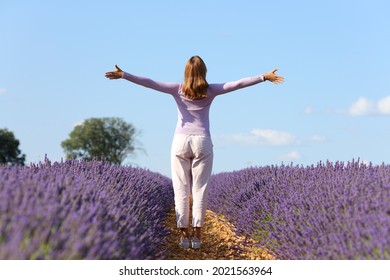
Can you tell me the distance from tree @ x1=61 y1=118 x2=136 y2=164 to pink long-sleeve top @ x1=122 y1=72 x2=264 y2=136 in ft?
111

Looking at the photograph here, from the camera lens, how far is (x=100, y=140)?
1561 inches

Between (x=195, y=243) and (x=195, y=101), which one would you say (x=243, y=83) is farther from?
(x=195, y=243)

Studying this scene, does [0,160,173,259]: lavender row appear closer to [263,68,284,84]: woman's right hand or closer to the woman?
the woman

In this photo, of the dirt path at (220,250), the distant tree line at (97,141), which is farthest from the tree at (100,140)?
the dirt path at (220,250)

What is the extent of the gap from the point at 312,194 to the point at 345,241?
1376 millimetres

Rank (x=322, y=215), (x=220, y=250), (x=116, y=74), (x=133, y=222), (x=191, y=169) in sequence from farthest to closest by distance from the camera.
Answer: (x=220, y=250), (x=191, y=169), (x=116, y=74), (x=322, y=215), (x=133, y=222)

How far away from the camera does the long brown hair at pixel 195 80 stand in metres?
4.93

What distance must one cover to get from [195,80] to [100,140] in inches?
1401

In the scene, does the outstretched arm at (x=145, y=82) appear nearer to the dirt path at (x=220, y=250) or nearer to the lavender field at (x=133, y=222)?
the lavender field at (x=133, y=222)

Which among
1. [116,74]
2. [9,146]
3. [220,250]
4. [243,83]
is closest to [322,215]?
[243,83]

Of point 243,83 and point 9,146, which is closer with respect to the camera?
point 243,83

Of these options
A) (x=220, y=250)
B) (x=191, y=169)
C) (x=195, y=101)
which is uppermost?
(x=195, y=101)

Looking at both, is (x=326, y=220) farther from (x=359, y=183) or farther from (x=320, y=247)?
(x=359, y=183)
